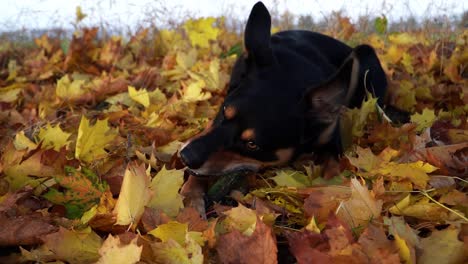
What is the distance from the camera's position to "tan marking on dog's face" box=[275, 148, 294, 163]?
2.02 meters

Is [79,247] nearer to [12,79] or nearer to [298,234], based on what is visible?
[298,234]

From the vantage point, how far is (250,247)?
3.64ft

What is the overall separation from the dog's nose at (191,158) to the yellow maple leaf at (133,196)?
0.53 m

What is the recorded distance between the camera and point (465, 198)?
1.43 metres

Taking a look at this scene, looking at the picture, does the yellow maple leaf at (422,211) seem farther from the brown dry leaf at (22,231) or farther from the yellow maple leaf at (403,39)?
the yellow maple leaf at (403,39)

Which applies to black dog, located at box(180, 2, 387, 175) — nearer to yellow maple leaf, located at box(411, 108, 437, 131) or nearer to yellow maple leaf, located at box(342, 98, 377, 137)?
yellow maple leaf, located at box(342, 98, 377, 137)

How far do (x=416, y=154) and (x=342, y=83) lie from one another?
400mm

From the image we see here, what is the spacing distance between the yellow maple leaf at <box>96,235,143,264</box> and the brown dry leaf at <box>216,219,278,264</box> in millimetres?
221

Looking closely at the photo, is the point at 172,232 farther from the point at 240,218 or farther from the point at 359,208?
the point at 359,208

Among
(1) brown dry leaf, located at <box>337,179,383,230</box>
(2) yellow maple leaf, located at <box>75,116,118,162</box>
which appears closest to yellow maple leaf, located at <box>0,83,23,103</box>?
(2) yellow maple leaf, located at <box>75,116,118,162</box>

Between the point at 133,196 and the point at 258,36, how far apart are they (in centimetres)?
121

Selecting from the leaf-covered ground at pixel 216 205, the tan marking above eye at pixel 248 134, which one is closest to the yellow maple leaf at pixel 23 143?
the leaf-covered ground at pixel 216 205

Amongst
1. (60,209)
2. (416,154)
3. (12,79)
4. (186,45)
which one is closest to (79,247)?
(60,209)

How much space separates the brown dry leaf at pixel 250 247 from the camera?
1088mm
